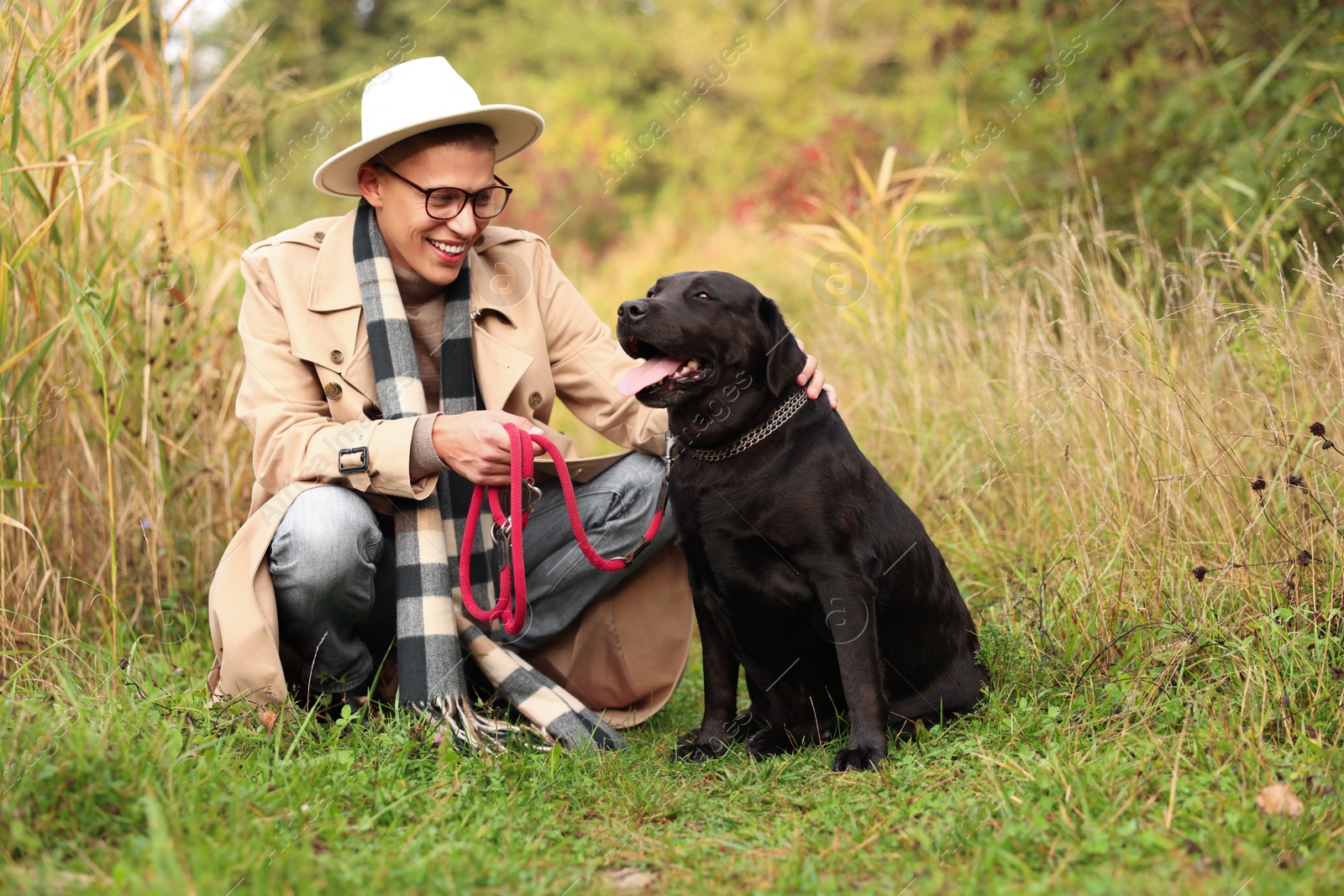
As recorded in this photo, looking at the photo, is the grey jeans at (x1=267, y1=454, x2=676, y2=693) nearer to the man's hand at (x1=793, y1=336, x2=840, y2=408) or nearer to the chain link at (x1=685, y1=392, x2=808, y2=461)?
the chain link at (x1=685, y1=392, x2=808, y2=461)

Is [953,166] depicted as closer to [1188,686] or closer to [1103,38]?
[1103,38]

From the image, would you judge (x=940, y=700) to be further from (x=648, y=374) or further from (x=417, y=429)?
(x=417, y=429)

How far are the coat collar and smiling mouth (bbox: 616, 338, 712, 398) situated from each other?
1.47 feet

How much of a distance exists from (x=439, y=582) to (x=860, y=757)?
110 centimetres

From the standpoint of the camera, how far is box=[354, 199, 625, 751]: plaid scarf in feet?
8.68

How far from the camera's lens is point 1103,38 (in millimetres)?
5465

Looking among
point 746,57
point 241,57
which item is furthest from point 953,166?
point 746,57

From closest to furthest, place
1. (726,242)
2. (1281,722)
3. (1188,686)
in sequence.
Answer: (1281,722), (1188,686), (726,242)

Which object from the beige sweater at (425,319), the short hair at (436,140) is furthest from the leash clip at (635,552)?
the short hair at (436,140)

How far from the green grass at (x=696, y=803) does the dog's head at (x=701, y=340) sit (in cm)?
88

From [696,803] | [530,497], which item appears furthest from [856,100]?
[696,803]

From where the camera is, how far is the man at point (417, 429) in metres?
2.55

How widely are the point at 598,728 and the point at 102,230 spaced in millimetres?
2225

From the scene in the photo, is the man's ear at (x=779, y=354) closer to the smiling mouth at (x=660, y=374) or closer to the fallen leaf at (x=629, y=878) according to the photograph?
the smiling mouth at (x=660, y=374)
